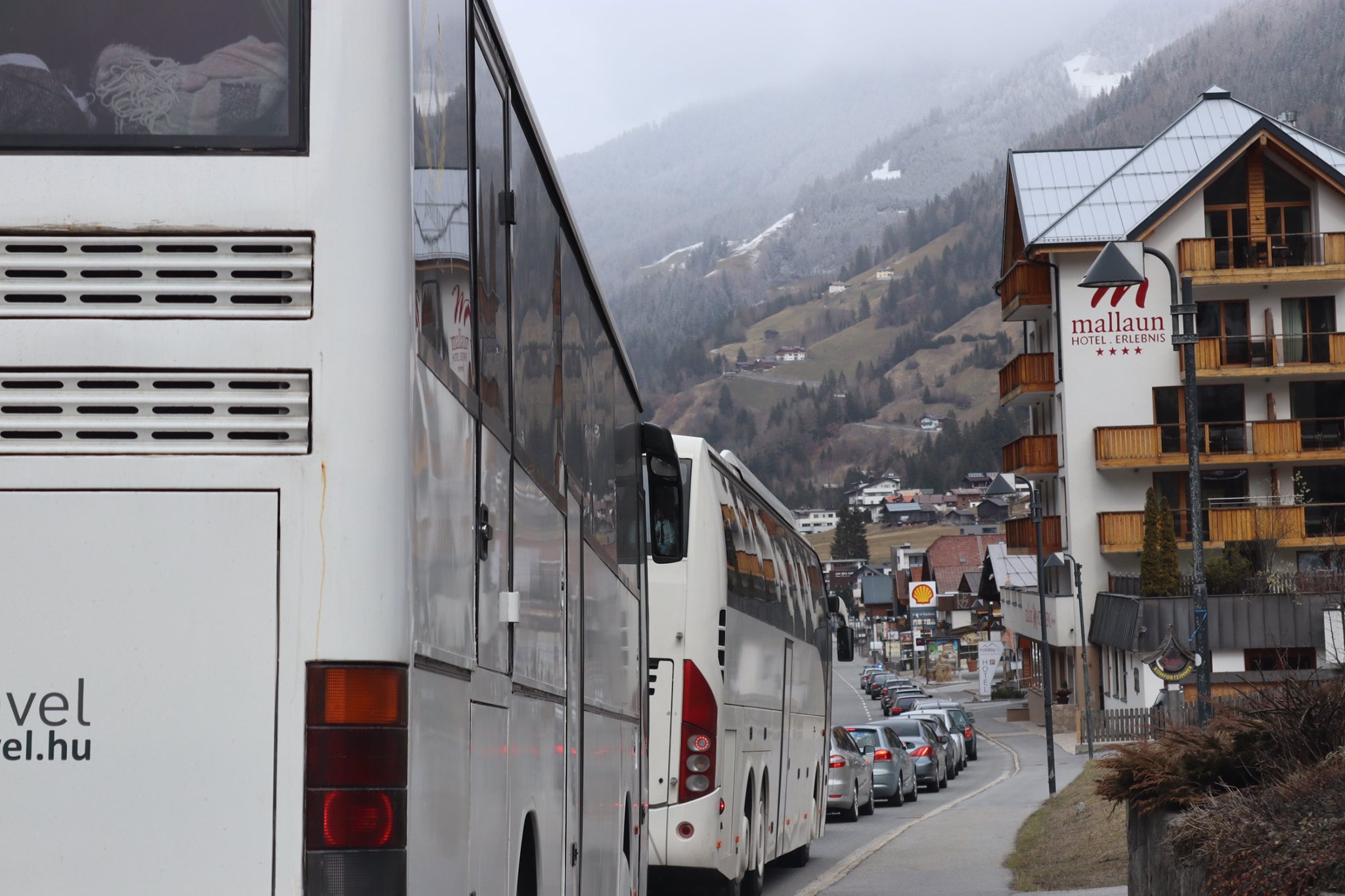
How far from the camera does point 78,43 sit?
386cm

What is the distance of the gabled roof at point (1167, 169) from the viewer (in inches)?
2052

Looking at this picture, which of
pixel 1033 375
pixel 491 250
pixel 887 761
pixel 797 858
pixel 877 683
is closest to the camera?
pixel 491 250

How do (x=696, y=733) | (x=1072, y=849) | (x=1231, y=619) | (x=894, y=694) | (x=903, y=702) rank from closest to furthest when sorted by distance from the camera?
(x=696, y=733) < (x=1072, y=849) < (x=1231, y=619) < (x=903, y=702) < (x=894, y=694)

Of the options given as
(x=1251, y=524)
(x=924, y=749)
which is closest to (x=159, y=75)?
(x=924, y=749)

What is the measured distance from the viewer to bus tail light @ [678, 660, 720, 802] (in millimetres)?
13609

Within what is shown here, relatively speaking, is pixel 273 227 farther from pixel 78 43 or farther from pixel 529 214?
pixel 529 214

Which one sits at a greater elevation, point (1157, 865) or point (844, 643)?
point (844, 643)

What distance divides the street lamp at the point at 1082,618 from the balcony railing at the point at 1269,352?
7.49m

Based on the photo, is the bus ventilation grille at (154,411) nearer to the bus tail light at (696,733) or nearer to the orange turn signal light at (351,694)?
the orange turn signal light at (351,694)

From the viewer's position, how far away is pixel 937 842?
22047mm

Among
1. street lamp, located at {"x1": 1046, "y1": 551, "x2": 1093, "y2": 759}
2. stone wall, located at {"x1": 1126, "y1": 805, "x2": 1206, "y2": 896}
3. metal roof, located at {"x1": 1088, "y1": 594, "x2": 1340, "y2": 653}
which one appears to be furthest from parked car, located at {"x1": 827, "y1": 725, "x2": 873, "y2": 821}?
metal roof, located at {"x1": 1088, "y1": 594, "x2": 1340, "y2": 653}

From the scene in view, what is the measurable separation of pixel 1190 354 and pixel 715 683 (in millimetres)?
6690

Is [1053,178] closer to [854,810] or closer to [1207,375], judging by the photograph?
[1207,375]

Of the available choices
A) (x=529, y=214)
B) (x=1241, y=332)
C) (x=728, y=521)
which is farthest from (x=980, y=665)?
(x=529, y=214)
